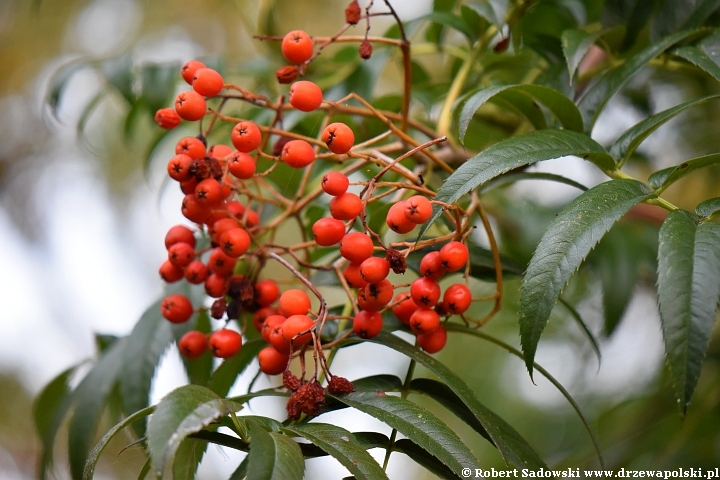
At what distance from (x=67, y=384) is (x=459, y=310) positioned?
686 millimetres

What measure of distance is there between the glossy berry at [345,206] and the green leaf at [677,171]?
10.6 inches

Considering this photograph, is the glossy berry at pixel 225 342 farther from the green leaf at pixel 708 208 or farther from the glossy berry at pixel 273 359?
the green leaf at pixel 708 208

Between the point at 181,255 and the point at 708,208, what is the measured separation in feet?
1.66

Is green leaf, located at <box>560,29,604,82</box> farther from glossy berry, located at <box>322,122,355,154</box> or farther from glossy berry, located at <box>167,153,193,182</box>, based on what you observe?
glossy berry, located at <box>167,153,193,182</box>

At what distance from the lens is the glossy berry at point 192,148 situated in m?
0.61

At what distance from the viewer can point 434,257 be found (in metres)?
0.57

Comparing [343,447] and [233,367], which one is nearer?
[343,447]

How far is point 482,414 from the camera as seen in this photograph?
21.1 inches

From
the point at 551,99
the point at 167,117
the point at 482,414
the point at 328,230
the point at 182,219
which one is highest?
the point at 182,219

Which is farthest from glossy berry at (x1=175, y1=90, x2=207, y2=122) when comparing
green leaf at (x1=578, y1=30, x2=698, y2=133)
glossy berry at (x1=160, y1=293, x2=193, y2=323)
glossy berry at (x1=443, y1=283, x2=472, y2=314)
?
green leaf at (x1=578, y1=30, x2=698, y2=133)

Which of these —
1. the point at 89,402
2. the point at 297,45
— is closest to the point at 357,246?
the point at 297,45

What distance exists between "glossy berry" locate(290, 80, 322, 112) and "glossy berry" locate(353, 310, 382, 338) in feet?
0.69

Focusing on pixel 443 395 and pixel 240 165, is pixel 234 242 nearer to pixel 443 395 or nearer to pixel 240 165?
pixel 240 165

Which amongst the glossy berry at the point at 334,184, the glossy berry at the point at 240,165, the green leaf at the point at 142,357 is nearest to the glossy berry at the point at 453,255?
the glossy berry at the point at 334,184
